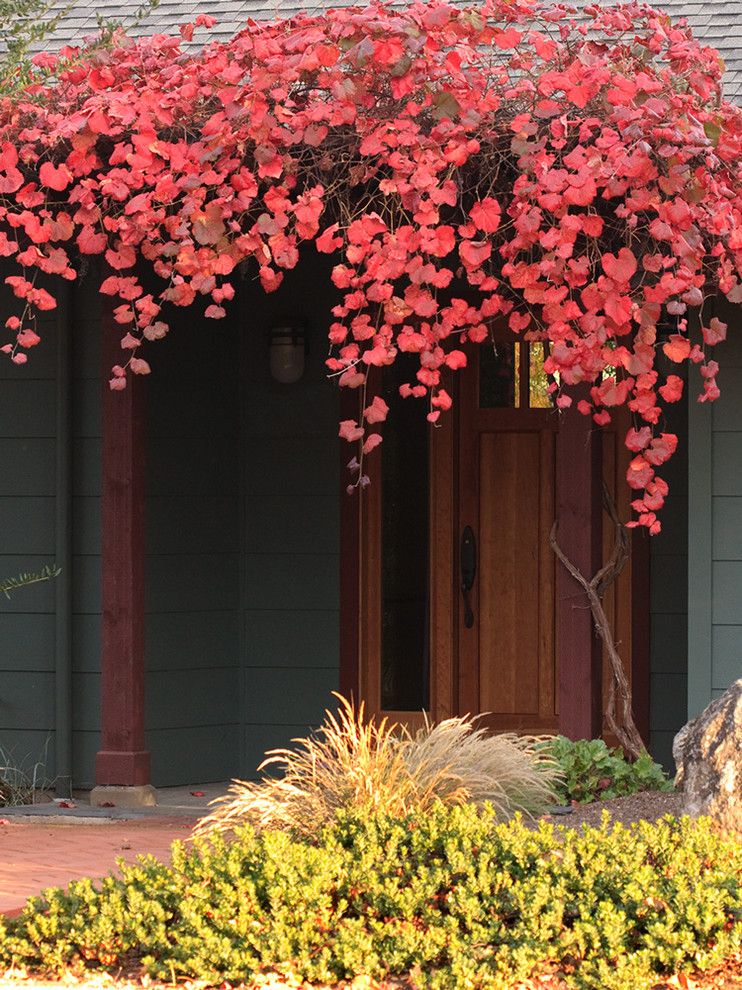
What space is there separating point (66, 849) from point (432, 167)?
2901mm

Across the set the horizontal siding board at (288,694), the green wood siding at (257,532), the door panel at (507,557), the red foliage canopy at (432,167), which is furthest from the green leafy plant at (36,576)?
the door panel at (507,557)

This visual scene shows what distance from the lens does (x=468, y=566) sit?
9.07 m

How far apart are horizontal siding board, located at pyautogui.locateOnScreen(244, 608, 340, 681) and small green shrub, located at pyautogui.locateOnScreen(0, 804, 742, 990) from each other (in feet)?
12.4

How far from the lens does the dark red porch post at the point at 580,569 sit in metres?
7.50

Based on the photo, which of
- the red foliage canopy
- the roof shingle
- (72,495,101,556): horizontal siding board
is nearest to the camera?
the red foliage canopy

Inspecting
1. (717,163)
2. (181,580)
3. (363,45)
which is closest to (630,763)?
(181,580)

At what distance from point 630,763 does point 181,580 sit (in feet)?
7.73

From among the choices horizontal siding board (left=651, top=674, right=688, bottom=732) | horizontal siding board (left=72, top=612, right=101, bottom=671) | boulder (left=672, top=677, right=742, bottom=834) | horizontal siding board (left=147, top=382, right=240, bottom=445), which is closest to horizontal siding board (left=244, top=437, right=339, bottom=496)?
horizontal siding board (left=147, top=382, right=240, bottom=445)

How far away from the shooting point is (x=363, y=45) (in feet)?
20.5

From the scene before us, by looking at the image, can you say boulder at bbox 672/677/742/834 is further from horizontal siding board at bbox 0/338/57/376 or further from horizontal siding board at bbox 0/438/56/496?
horizontal siding board at bbox 0/338/57/376

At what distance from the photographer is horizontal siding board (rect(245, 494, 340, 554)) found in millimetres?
9125

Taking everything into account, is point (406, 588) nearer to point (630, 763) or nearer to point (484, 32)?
point (630, 763)

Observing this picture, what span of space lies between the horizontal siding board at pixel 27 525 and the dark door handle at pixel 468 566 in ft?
6.71

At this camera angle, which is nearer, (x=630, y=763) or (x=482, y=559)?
(x=630, y=763)
